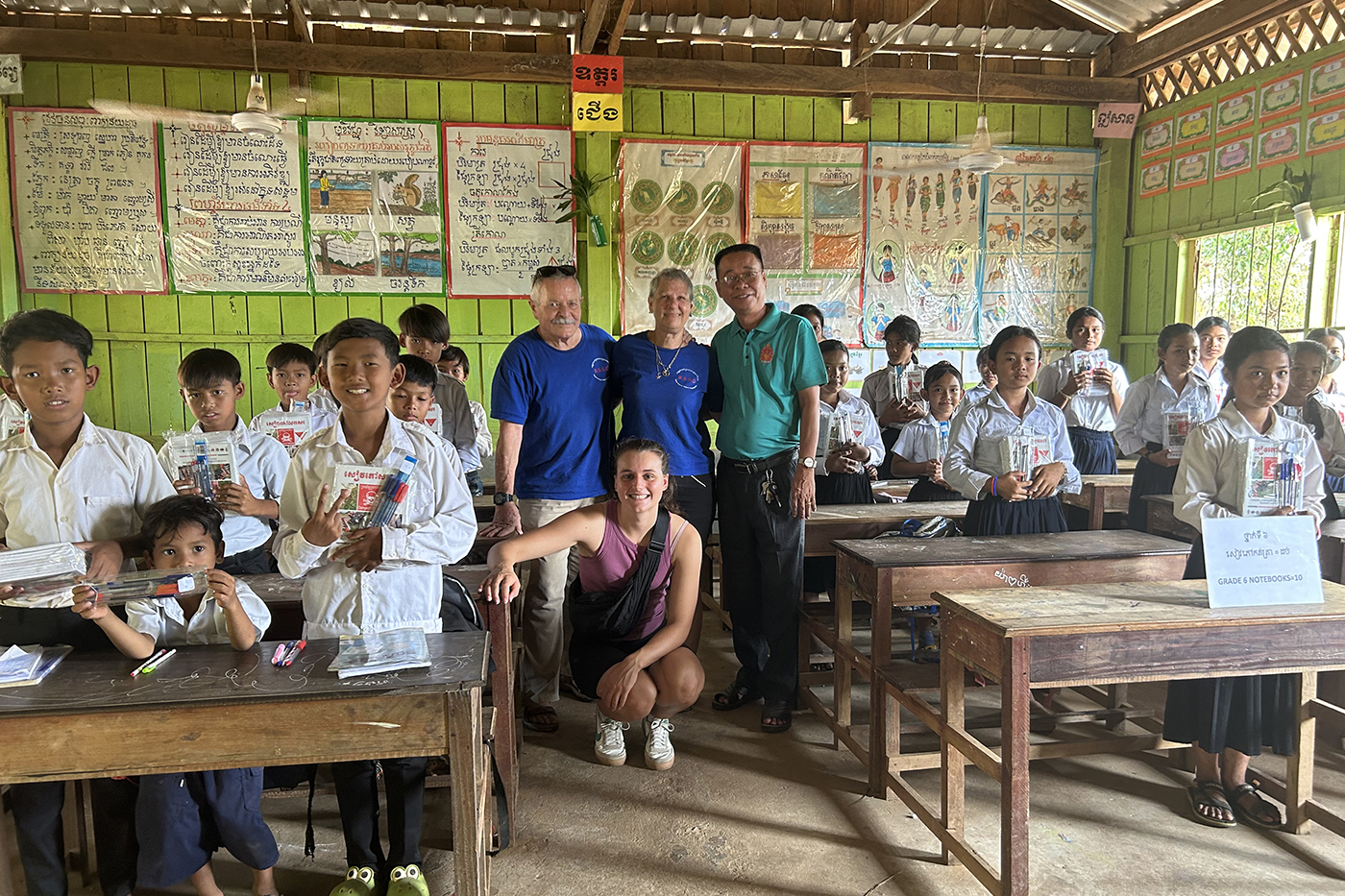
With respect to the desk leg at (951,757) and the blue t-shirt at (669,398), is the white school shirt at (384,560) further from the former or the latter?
the desk leg at (951,757)

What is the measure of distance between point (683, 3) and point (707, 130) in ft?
3.02

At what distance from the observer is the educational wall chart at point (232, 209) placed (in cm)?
568

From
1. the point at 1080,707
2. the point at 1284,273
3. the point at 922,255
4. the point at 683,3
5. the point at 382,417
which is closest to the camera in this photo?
the point at 382,417

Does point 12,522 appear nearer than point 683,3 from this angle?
Yes

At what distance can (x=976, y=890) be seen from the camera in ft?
6.94

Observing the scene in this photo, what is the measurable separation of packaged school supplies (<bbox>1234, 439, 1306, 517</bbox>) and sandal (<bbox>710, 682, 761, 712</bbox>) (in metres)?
1.84

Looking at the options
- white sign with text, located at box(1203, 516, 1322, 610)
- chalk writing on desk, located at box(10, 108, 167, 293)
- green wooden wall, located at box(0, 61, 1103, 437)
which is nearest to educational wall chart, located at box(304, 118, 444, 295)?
green wooden wall, located at box(0, 61, 1103, 437)

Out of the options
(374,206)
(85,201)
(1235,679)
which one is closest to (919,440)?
(1235,679)

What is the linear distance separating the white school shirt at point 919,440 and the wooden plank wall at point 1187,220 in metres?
2.81

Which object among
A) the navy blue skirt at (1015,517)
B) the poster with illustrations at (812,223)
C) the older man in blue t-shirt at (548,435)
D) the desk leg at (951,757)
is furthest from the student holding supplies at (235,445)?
the poster with illustrations at (812,223)

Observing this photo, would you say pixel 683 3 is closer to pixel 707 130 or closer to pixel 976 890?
pixel 707 130

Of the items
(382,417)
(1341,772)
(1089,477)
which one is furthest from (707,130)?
(1341,772)

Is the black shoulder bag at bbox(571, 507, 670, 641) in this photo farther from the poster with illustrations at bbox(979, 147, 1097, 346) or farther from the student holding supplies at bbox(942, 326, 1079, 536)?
the poster with illustrations at bbox(979, 147, 1097, 346)

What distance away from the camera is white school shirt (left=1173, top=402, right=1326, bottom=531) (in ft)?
8.27
